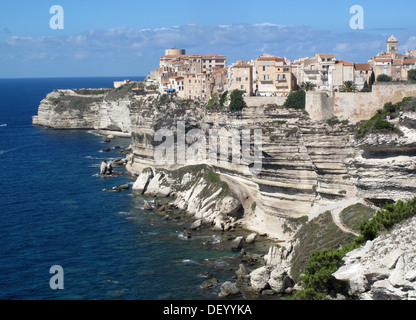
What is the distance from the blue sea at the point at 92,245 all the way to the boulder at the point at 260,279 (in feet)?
8.51

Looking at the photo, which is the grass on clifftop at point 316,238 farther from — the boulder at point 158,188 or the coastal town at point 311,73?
the boulder at point 158,188

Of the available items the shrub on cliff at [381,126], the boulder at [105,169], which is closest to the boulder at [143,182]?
the boulder at [105,169]

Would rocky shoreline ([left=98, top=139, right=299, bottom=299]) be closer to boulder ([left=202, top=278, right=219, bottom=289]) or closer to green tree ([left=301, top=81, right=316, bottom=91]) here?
boulder ([left=202, top=278, right=219, bottom=289])

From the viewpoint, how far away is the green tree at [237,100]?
54375 millimetres

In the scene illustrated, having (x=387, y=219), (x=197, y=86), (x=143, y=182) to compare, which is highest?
(x=197, y=86)

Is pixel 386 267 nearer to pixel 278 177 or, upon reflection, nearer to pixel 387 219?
pixel 387 219

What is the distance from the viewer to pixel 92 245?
46562mm

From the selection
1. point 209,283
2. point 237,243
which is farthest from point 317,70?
point 209,283

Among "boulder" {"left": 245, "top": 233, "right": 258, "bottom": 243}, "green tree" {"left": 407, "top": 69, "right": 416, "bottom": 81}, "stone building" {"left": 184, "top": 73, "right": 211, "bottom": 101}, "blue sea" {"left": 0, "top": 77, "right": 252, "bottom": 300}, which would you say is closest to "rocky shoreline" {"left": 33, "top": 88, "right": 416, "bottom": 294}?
"boulder" {"left": 245, "top": 233, "right": 258, "bottom": 243}

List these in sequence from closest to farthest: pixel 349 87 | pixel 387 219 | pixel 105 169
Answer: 1. pixel 387 219
2. pixel 349 87
3. pixel 105 169

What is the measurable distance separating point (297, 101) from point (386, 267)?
2761cm

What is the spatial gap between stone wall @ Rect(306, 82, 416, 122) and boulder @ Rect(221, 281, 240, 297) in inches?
669

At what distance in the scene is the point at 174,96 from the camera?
7538 centimetres
